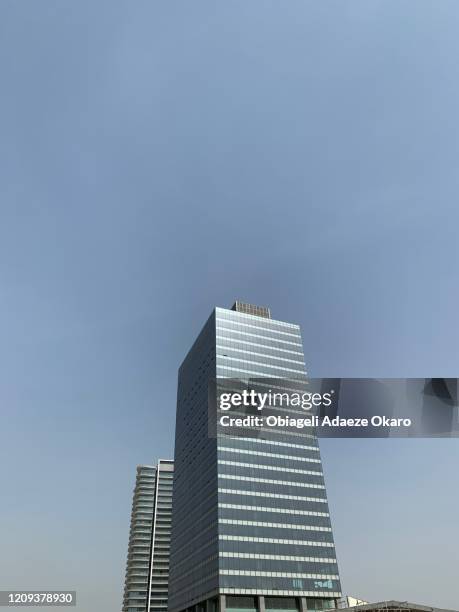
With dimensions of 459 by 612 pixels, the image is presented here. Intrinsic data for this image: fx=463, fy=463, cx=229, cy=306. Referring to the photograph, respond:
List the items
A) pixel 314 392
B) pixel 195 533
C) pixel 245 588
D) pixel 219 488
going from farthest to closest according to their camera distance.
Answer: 1. pixel 195 533
2. pixel 219 488
3. pixel 245 588
4. pixel 314 392

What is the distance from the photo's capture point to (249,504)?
107375 millimetres

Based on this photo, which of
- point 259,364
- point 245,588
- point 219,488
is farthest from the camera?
point 259,364

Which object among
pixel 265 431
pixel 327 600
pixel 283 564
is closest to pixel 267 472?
pixel 265 431

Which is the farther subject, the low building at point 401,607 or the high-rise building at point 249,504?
the high-rise building at point 249,504

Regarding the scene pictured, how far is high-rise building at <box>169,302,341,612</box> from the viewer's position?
328ft

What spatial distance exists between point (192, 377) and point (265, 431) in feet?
120

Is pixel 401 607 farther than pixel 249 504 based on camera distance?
No

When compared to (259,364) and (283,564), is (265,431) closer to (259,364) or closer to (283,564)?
(259,364)

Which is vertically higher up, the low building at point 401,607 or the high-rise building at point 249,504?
the high-rise building at point 249,504

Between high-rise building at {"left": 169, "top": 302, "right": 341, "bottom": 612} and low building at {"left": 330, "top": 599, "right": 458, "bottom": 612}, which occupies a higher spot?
high-rise building at {"left": 169, "top": 302, "right": 341, "bottom": 612}

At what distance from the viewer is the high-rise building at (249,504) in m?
100

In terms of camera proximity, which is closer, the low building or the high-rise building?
the low building

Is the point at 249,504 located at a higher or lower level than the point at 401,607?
higher

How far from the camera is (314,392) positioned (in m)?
44.5
